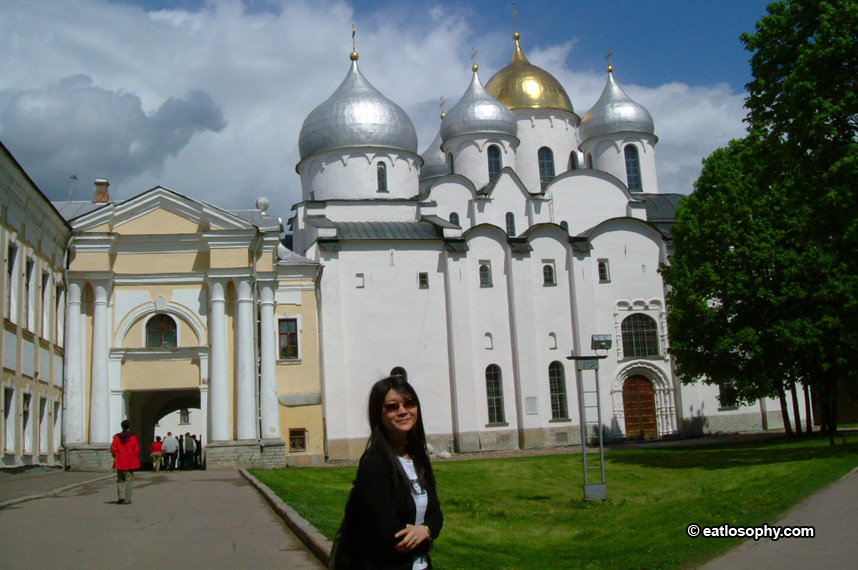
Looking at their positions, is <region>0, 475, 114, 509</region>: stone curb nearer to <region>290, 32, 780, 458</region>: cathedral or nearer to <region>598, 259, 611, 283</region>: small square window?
<region>290, 32, 780, 458</region>: cathedral

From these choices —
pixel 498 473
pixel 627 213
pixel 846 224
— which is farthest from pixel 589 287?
pixel 846 224

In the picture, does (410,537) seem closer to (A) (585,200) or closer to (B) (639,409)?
(B) (639,409)

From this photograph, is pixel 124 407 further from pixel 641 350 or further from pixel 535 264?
pixel 641 350

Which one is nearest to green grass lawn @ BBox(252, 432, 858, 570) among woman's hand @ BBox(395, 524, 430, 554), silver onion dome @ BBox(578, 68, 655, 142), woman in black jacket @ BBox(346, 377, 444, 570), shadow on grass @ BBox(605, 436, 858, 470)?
shadow on grass @ BBox(605, 436, 858, 470)

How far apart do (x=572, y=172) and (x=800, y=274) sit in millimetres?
15656

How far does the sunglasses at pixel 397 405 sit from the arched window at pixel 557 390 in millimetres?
32722

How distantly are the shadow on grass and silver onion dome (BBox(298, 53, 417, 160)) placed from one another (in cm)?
1886

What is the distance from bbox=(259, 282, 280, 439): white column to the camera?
1081 inches

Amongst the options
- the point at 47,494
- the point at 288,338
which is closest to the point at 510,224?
the point at 288,338

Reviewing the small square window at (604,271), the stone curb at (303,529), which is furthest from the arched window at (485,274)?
the stone curb at (303,529)

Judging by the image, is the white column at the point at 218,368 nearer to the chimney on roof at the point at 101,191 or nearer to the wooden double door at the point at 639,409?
the chimney on roof at the point at 101,191

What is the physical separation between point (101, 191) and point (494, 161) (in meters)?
18.8

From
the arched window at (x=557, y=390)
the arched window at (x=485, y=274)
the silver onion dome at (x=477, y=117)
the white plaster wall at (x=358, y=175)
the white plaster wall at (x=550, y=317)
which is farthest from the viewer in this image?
the silver onion dome at (x=477, y=117)

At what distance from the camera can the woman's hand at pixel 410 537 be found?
4.50 metres
